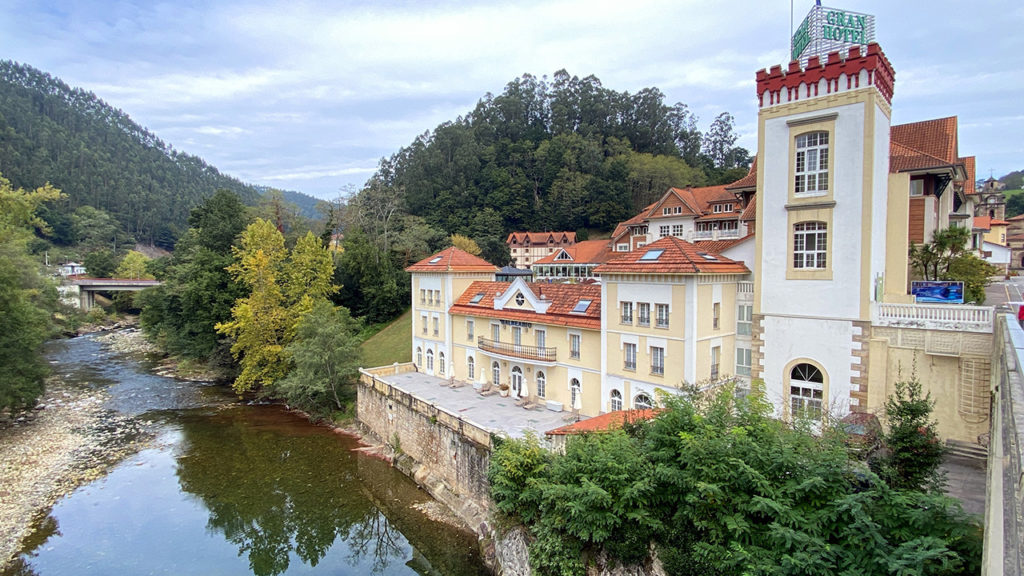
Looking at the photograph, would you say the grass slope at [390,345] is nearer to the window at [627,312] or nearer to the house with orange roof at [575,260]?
the house with orange roof at [575,260]

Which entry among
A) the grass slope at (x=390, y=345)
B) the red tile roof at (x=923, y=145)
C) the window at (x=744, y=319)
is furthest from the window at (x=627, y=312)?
the grass slope at (x=390, y=345)

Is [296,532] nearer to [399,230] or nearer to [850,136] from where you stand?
[850,136]

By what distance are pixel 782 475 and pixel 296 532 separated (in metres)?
16.6

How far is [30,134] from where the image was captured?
11819 centimetres

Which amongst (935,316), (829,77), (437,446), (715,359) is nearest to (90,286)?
(437,446)

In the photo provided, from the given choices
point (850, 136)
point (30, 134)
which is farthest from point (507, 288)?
point (30, 134)

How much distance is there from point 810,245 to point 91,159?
154 m

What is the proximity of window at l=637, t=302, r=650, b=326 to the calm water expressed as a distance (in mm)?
9752

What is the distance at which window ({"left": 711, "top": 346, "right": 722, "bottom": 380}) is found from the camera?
18.2 meters

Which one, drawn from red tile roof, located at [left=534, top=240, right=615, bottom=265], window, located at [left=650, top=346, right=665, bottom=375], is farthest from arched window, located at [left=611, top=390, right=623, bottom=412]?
red tile roof, located at [left=534, top=240, right=615, bottom=265]

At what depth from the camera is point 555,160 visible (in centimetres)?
8150

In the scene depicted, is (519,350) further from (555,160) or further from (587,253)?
(555,160)

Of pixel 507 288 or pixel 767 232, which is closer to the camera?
pixel 767 232

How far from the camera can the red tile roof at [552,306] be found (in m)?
21.8
